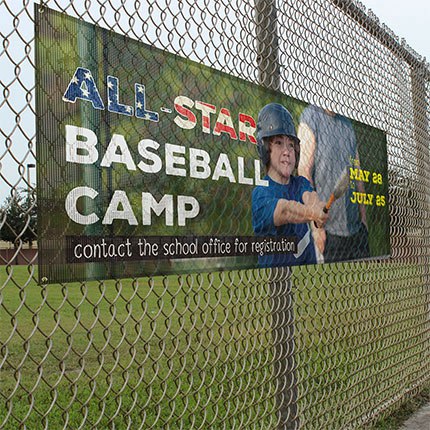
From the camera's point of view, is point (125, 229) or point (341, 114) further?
point (341, 114)

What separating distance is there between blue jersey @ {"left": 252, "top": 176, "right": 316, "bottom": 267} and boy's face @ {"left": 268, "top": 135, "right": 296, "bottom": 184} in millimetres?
37

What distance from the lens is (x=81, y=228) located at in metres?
2.20

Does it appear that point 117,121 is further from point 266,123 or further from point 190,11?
point 266,123

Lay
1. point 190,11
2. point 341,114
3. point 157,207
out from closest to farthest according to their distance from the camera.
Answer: point 157,207 < point 190,11 < point 341,114

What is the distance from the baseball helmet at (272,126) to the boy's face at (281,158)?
0.10ft

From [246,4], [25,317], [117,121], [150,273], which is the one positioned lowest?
[25,317]

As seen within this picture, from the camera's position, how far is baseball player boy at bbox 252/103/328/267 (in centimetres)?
321

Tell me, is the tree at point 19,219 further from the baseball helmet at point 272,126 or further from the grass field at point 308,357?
the baseball helmet at point 272,126

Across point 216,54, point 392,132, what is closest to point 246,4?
point 216,54

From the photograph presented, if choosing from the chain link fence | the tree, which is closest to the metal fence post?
the chain link fence

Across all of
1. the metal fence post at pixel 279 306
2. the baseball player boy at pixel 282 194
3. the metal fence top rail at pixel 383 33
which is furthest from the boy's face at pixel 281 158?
the metal fence top rail at pixel 383 33

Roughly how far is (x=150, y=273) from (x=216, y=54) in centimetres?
111

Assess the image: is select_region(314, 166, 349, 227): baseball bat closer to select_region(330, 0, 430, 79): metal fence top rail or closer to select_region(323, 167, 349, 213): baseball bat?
select_region(323, 167, 349, 213): baseball bat

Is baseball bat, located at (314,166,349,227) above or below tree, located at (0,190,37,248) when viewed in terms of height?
above
